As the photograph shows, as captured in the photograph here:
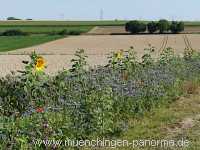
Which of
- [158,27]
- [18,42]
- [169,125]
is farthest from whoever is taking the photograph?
[158,27]

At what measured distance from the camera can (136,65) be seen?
1140cm

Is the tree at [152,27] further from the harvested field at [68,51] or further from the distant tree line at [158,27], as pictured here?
the harvested field at [68,51]

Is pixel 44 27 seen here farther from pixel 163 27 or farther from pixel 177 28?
pixel 177 28

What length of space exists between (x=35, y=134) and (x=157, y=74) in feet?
17.4

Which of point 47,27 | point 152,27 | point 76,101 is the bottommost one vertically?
point 47,27

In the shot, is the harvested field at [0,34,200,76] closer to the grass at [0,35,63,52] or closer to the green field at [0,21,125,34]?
the grass at [0,35,63,52]

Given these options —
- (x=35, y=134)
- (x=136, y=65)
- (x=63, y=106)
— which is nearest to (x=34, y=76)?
(x=63, y=106)

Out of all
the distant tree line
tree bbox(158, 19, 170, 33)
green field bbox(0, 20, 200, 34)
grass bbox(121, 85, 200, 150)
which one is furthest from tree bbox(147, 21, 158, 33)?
grass bbox(121, 85, 200, 150)

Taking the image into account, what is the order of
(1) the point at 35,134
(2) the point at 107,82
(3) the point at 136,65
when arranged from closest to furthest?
(1) the point at 35,134 < (2) the point at 107,82 < (3) the point at 136,65

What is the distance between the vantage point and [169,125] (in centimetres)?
755

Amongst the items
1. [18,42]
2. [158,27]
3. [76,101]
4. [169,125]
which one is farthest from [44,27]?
[76,101]

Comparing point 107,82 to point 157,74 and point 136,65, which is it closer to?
point 157,74

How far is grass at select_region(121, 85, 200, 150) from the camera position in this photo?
675 centimetres

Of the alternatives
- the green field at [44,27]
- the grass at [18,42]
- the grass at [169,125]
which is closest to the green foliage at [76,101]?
the grass at [169,125]
